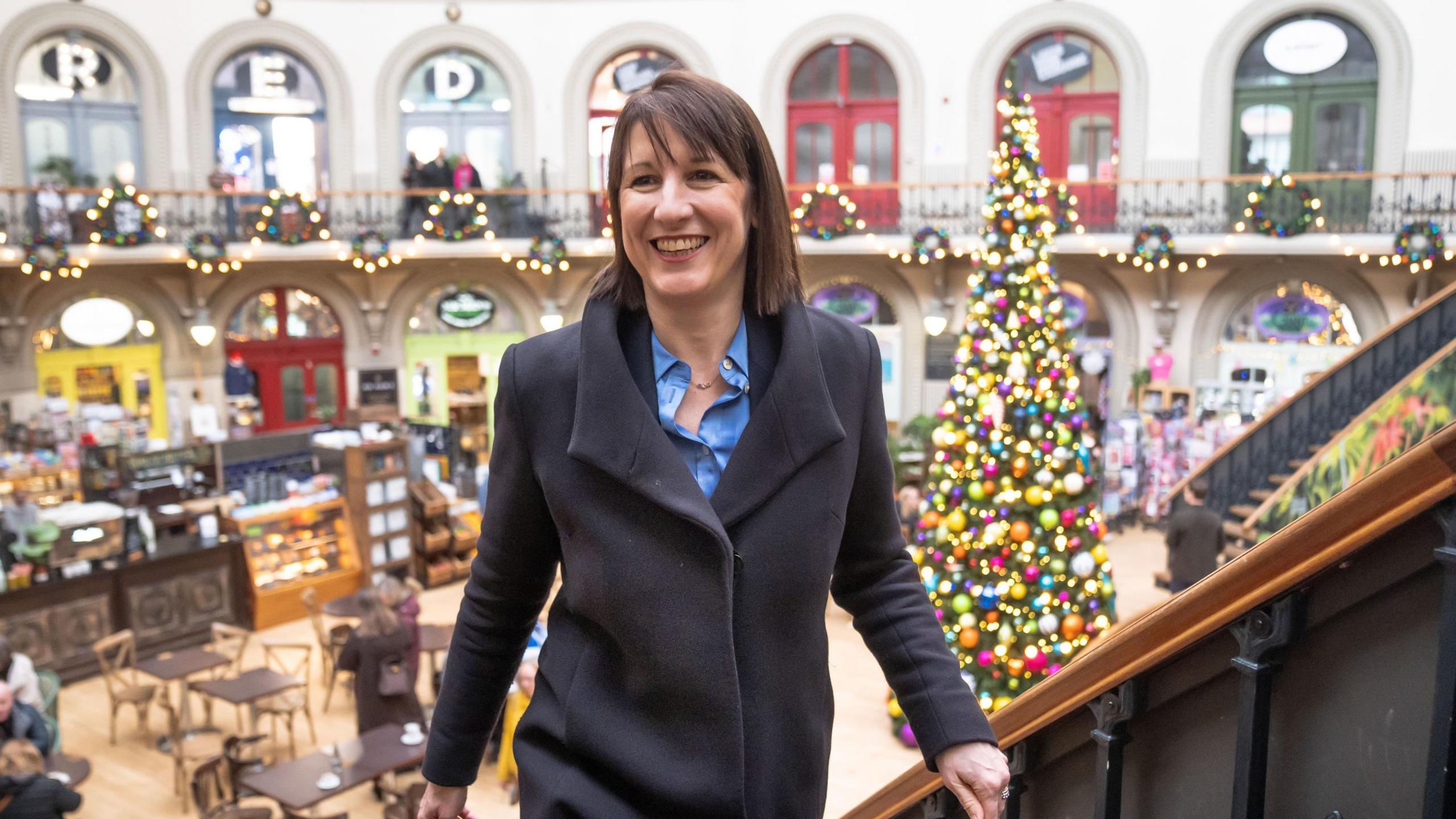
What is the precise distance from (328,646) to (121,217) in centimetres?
761

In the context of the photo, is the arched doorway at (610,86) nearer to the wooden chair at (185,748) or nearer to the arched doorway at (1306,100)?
the arched doorway at (1306,100)

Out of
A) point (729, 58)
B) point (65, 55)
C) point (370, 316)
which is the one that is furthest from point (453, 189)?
point (65, 55)

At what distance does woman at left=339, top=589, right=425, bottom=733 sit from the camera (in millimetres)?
6984

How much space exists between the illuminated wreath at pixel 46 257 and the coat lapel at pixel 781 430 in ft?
46.7

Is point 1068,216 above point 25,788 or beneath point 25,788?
above

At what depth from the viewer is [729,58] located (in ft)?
52.4

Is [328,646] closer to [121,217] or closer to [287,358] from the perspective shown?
[121,217]

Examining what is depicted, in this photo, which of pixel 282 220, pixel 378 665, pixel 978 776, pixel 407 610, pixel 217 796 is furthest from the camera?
pixel 282 220

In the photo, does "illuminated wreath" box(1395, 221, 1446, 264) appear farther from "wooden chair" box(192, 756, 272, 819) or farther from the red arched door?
"wooden chair" box(192, 756, 272, 819)

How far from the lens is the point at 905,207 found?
15.6 m

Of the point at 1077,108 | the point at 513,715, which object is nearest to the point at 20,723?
the point at 513,715

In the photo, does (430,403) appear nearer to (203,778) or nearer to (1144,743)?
(203,778)

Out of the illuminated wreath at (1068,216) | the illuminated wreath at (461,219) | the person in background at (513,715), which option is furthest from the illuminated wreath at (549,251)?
the person in background at (513,715)

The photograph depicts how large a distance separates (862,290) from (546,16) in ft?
19.0
